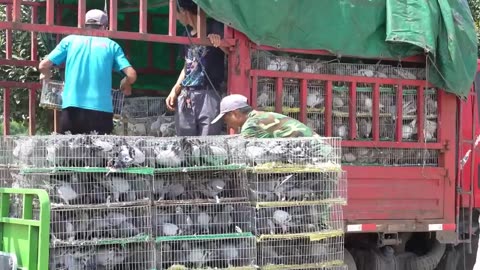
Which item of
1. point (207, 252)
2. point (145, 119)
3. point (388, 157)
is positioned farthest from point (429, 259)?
point (207, 252)

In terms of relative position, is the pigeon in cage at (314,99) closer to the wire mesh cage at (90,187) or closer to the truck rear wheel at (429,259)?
the truck rear wheel at (429,259)

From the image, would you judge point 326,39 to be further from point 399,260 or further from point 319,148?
point 399,260

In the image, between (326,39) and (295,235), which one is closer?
(295,235)

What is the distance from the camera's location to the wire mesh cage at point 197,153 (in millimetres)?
4848

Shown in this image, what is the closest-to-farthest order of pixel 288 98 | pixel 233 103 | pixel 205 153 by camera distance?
pixel 205 153
pixel 233 103
pixel 288 98

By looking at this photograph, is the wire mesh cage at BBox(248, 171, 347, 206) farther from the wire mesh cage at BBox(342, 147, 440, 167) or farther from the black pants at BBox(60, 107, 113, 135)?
the black pants at BBox(60, 107, 113, 135)

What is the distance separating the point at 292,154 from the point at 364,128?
5.70 ft

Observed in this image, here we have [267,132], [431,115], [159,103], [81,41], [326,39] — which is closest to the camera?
[267,132]

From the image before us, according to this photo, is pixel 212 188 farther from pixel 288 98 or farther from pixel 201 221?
pixel 288 98

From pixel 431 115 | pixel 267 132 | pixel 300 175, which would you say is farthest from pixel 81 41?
pixel 431 115

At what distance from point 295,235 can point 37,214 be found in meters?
1.70

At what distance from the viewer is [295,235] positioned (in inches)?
203

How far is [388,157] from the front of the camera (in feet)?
22.4

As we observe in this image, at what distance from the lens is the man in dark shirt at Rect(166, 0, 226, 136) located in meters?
6.46
